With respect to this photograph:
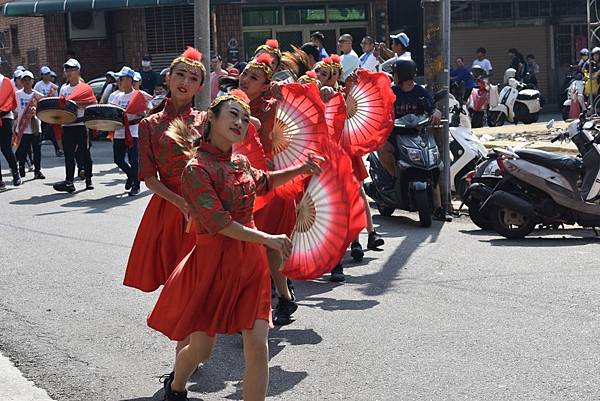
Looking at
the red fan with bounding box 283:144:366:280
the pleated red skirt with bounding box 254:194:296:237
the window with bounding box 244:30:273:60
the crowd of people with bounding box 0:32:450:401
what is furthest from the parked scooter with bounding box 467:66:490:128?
the pleated red skirt with bounding box 254:194:296:237

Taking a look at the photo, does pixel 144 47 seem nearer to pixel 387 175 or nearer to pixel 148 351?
pixel 387 175

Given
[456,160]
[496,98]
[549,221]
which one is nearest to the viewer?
[549,221]

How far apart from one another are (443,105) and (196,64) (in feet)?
22.6

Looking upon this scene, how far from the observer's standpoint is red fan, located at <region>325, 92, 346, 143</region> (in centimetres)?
845

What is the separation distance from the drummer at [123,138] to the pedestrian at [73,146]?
60cm

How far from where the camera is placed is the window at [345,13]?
33719mm

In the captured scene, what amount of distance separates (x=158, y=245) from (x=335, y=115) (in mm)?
2304

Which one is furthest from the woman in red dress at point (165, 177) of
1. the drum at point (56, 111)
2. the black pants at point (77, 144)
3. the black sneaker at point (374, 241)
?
the black pants at point (77, 144)

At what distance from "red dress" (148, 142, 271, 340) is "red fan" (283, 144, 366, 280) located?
2031mm

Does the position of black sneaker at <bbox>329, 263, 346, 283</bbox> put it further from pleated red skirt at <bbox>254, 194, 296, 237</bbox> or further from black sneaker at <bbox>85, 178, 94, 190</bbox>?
black sneaker at <bbox>85, 178, 94, 190</bbox>

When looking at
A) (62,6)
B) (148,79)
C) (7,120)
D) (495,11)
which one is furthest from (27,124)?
(495,11)

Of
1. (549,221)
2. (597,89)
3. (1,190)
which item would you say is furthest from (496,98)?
(549,221)

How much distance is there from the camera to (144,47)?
3350 cm

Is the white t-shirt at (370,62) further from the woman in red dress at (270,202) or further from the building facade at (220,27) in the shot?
the building facade at (220,27)
